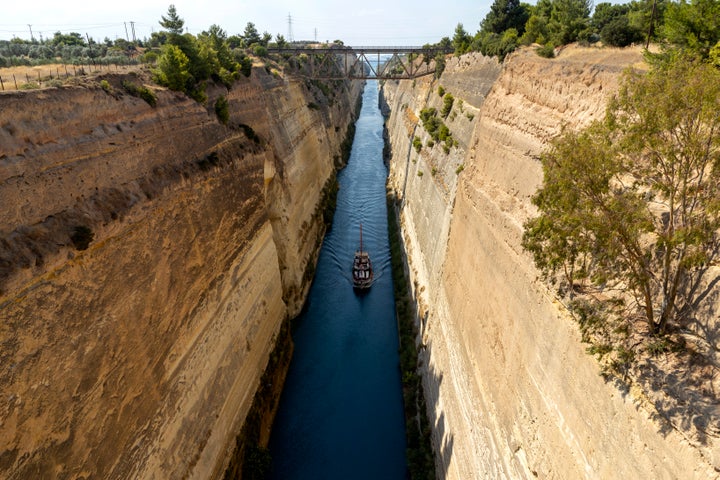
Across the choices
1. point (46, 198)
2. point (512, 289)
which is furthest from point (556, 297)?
point (46, 198)

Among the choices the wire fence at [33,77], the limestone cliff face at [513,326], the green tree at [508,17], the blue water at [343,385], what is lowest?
the blue water at [343,385]

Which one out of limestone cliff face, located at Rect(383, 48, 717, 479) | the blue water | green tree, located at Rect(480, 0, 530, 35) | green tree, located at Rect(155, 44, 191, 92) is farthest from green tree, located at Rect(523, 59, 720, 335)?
green tree, located at Rect(480, 0, 530, 35)

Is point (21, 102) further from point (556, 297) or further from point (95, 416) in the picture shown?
point (556, 297)

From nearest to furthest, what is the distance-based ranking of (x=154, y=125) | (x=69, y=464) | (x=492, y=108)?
(x=69, y=464)
(x=154, y=125)
(x=492, y=108)

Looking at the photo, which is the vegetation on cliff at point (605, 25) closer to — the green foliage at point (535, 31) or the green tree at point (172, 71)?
the green foliage at point (535, 31)

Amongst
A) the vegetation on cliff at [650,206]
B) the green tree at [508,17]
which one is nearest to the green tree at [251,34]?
the green tree at [508,17]

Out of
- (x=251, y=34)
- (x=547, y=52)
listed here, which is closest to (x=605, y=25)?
(x=547, y=52)

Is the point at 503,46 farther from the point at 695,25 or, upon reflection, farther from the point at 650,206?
the point at 650,206

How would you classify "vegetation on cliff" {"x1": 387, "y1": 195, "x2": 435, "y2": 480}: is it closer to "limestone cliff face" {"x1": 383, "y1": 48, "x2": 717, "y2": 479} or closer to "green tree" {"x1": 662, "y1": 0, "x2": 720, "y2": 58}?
"limestone cliff face" {"x1": 383, "y1": 48, "x2": 717, "y2": 479}
